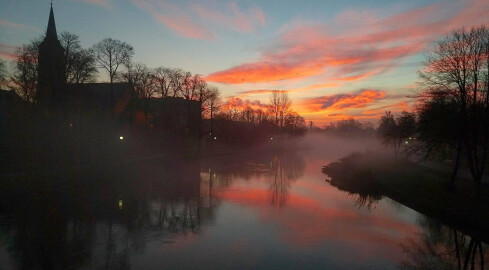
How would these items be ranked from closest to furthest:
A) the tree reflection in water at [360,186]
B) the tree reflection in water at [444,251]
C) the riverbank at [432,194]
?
the tree reflection in water at [444,251] → the riverbank at [432,194] → the tree reflection in water at [360,186]

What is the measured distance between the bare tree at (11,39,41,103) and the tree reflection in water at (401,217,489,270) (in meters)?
38.4

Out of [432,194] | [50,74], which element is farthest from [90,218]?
[50,74]

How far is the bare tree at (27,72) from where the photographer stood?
39.8 metres

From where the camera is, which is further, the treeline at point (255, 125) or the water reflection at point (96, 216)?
the treeline at point (255, 125)

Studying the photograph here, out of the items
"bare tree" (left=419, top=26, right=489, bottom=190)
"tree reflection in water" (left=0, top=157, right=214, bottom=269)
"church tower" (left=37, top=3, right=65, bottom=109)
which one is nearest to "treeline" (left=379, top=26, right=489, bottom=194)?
"bare tree" (left=419, top=26, right=489, bottom=190)

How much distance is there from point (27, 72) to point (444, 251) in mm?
41607

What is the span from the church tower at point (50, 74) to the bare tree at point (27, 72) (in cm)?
79

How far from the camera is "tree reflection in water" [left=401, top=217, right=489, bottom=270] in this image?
1162 centimetres

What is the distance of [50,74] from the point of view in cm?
3916

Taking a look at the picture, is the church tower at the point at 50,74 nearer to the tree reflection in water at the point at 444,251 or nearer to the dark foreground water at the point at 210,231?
the dark foreground water at the point at 210,231

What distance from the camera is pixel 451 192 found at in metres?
23.0

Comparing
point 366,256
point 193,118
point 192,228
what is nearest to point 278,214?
point 192,228

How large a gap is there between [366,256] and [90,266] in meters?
8.21

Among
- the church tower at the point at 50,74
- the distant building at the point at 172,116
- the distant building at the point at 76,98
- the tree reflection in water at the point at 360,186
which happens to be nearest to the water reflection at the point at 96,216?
the tree reflection in water at the point at 360,186
